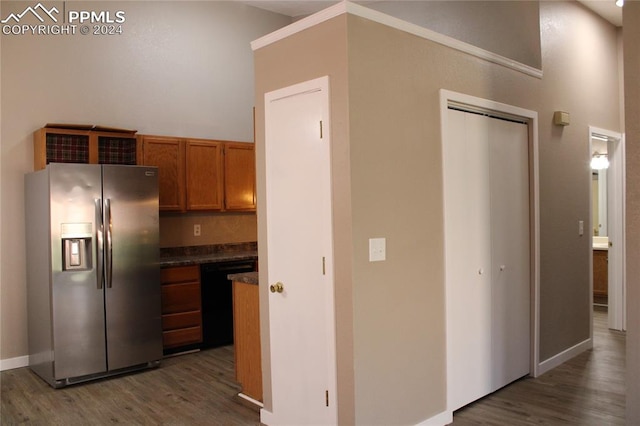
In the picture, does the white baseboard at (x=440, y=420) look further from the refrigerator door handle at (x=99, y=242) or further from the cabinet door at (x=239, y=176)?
the cabinet door at (x=239, y=176)

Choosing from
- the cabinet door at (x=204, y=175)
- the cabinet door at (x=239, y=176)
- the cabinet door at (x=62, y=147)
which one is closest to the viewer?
the cabinet door at (x=62, y=147)

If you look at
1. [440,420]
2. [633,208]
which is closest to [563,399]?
[440,420]

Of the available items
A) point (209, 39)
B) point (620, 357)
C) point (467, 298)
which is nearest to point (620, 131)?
point (620, 357)

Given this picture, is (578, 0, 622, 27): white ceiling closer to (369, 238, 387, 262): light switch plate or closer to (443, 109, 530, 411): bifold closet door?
(443, 109, 530, 411): bifold closet door

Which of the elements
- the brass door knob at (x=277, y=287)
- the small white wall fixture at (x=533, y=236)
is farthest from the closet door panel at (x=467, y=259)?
the brass door knob at (x=277, y=287)

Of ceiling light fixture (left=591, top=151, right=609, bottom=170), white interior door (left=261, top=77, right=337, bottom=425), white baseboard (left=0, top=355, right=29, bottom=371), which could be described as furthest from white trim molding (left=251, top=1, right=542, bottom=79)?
ceiling light fixture (left=591, top=151, right=609, bottom=170)

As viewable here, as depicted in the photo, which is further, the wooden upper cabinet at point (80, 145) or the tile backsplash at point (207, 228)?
the tile backsplash at point (207, 228)

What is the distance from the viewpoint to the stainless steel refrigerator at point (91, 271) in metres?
4.17

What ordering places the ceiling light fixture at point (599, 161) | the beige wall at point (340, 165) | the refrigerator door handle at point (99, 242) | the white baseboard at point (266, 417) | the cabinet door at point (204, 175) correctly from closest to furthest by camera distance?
the beige wall at point (340, 165) < the white baseboard at point (266, 417) < the refrigerator door handle at point (99, 242) < the cabinet door at point (204, 175) < the ceiling light fixture at point (599, 161)

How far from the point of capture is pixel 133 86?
17.5 feet

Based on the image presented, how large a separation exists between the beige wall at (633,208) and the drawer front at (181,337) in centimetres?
380

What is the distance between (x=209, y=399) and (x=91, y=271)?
1.46 m

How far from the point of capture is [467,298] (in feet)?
11.5

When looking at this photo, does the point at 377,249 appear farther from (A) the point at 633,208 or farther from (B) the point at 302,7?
(B) the point at 302,7
